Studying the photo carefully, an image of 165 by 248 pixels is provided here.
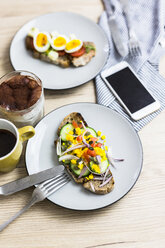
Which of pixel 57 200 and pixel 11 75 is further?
pixel 11 75

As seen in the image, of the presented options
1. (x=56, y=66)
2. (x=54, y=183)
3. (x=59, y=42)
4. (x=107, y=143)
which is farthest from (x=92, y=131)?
(x=59, y=42)

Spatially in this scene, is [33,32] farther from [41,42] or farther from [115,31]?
[115,31]

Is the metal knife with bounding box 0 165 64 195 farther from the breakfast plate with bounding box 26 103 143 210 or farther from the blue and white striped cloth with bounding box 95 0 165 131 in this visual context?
the blue and white striped cloth with bounding box 95 0 165 131

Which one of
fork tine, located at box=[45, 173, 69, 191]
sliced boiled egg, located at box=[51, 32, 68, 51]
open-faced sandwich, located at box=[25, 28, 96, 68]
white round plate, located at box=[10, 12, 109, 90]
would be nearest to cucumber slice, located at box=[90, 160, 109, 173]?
fork tine, located at box=[45, 173, 69, 191]

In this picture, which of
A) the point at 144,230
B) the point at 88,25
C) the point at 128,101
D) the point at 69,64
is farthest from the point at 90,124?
the point at 88,25

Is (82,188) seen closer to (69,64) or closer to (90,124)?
(90,124)

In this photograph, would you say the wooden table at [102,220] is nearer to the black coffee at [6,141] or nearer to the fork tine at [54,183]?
the fork tine at [54,183]

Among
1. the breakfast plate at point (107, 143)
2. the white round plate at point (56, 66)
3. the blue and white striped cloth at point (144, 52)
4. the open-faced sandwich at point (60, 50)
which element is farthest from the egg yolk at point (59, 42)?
the breakfast plate at point (107, 143)
